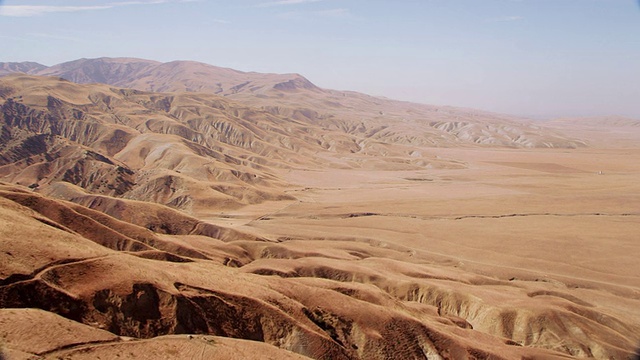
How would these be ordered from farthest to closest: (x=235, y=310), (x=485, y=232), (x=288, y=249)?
(x=485, y=232) < (x=288, y=249) < (x=235, y=310)

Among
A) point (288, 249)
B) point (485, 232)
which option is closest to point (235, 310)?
point (288, 249)

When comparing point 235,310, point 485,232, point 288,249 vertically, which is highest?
point 235,310

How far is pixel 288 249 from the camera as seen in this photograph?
58.5 meters

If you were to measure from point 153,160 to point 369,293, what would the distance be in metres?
91.4

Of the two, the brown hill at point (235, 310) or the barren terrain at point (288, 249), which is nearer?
the brown hill at point (235, 310)

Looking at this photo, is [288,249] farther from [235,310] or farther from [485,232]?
[485,232]

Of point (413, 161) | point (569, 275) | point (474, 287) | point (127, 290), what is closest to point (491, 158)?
point (413, 161)

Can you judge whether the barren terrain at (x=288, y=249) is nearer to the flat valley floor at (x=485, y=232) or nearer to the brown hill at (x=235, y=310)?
the brown hill at (x=235, y=310)

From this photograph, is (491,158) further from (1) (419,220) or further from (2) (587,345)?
(2) (587,345)

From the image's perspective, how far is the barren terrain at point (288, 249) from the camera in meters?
27.3

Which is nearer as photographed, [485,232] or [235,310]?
[235,310]

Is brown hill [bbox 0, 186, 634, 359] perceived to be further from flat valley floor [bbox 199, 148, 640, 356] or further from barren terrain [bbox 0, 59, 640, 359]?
flat valley floor [bbox 199, 148, 640, 356]

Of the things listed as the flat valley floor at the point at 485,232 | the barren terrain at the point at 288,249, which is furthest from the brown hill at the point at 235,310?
the flat valley floor at the point at 485,232

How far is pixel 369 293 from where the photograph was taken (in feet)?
127
